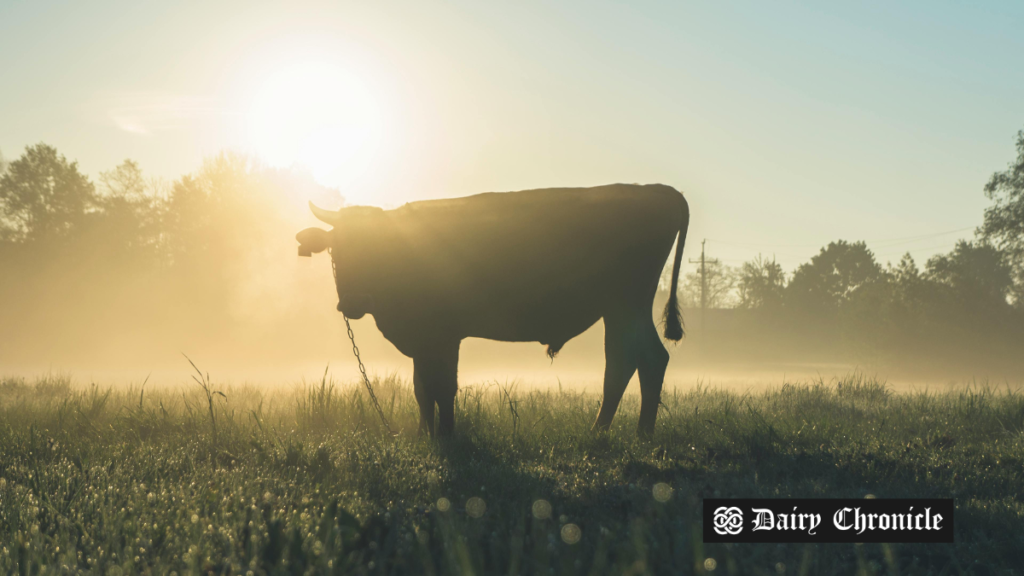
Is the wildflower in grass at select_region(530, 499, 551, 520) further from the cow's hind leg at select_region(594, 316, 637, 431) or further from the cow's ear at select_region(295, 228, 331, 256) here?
the cow's ear at select_region(295, 228, 331, 256)

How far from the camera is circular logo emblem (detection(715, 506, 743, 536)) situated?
10.2ft

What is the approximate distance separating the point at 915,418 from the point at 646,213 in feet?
13.4

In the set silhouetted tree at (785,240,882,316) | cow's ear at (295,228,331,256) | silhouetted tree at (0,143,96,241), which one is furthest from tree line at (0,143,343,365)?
silhouetted tree at (785,240,882,316)

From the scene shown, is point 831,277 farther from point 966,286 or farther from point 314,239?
point 314,239

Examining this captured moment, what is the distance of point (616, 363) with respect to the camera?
5887 mm

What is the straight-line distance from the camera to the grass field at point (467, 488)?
2783mm

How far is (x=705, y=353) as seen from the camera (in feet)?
179

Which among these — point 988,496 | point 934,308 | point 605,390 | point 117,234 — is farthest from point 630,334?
point 117,234

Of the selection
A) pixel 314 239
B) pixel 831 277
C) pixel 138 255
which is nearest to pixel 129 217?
pixel 138 255

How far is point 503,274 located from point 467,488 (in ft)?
7.61

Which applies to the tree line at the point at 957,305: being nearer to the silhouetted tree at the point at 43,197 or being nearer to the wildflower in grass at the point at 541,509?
the wildflower in grass at the point at 541,509

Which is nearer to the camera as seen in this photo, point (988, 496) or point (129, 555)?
point (129, 555)

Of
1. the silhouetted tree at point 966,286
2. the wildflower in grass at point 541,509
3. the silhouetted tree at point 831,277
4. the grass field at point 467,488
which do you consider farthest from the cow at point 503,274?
the silhouetted tree at point 831,277

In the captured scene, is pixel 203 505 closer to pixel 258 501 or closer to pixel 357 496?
pixel 258 501
